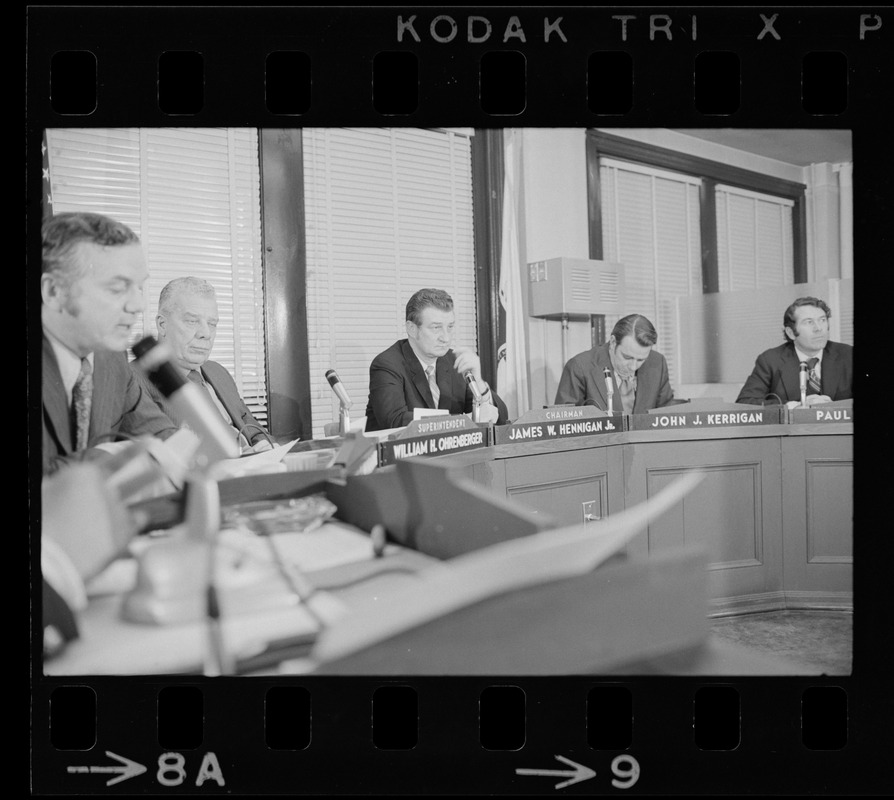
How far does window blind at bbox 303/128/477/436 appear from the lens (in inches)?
59.7

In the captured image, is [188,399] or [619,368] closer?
[188,399]

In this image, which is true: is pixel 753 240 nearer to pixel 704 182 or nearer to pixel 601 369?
pixel 704 182

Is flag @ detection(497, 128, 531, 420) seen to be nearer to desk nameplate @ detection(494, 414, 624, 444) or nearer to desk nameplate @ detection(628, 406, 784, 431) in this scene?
desk nameplate @ detection(494, 414, 624, 444)

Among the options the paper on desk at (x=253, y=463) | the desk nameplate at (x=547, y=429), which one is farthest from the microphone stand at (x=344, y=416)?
the desk nameplate at (x=547, y=429)

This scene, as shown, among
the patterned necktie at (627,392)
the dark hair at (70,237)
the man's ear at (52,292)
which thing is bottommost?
the patterned necktie at (627,392)

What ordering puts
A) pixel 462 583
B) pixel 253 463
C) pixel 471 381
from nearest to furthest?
pixel 462 583 < pixel 253 463 < pixel 471 381

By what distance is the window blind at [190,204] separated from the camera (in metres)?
1.46

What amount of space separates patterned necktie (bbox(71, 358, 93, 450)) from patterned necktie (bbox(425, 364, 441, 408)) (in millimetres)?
728

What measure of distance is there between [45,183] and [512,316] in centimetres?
106

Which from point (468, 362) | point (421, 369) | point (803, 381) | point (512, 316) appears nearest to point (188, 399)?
point (421, 369)

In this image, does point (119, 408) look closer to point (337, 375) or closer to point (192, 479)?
point (192, 479)

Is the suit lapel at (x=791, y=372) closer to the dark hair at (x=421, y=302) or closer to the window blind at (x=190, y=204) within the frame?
the dark hair at (x=421, y=302)

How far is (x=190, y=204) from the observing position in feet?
4.88
